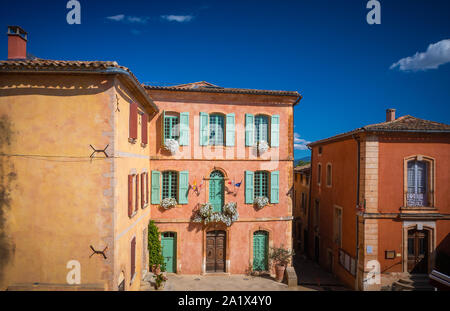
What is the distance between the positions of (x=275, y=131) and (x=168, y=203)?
23.8ft

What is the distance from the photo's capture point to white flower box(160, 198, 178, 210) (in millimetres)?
13922

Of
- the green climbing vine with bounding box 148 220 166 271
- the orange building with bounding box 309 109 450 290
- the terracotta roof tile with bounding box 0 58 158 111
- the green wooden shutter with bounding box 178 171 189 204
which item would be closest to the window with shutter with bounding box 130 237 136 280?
the green climbing vine with bounding box 148 220 166 271

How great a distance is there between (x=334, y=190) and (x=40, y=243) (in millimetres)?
15712

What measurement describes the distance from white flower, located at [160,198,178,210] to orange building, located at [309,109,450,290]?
10041 mm

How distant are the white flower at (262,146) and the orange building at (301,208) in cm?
884

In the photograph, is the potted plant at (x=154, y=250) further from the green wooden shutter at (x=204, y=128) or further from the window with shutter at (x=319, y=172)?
the window with shutter at (x=319, y=172)

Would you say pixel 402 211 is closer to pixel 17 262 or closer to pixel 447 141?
pixel 447 141

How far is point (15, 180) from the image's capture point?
7.97 metres

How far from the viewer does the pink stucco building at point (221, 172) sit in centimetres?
1421

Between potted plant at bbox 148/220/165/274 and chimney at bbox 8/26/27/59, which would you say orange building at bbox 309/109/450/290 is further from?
chimney at bbox 8/26/27/59

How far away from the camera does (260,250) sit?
1496 cm

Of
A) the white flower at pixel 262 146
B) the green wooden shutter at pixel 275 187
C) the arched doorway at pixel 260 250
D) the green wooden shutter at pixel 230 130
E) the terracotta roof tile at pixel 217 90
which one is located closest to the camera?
the terracotta roof tile at pixel 217 90

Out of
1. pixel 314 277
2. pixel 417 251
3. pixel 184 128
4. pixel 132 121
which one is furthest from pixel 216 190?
pixel 417 251

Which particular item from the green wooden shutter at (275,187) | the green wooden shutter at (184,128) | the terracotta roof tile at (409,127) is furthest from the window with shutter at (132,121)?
the terracotta roof tile at (409,127)
